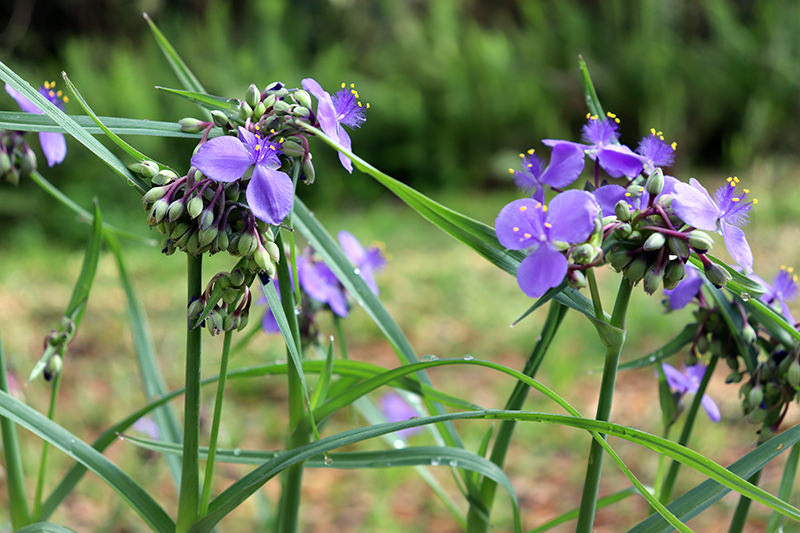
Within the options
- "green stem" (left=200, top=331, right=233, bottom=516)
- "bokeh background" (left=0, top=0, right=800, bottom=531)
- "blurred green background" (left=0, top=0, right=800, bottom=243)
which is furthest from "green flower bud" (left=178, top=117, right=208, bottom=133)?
"blurred green background" (left=0, top=0, right=800, bottom=243)

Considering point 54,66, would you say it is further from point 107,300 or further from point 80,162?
point 107,300

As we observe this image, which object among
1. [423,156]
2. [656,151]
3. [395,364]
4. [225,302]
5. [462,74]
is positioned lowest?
[225,302]

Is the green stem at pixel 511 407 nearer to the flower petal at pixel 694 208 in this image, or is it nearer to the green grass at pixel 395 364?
the flower petal at pixel 694 208

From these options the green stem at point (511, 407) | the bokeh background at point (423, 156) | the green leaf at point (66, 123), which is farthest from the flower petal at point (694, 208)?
the bokeh background at point (423, 156)

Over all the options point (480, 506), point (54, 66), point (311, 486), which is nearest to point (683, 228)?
point (480, 506)

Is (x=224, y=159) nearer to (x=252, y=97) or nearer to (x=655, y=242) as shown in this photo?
(x=252, y=97)

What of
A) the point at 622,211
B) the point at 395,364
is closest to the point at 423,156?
the point at 395,364

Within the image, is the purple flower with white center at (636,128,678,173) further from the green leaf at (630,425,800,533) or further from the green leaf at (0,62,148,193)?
the green leaf at (0,62,148,193)

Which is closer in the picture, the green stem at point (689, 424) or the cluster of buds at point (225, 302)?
the cluster of buds at point (225, 302)
